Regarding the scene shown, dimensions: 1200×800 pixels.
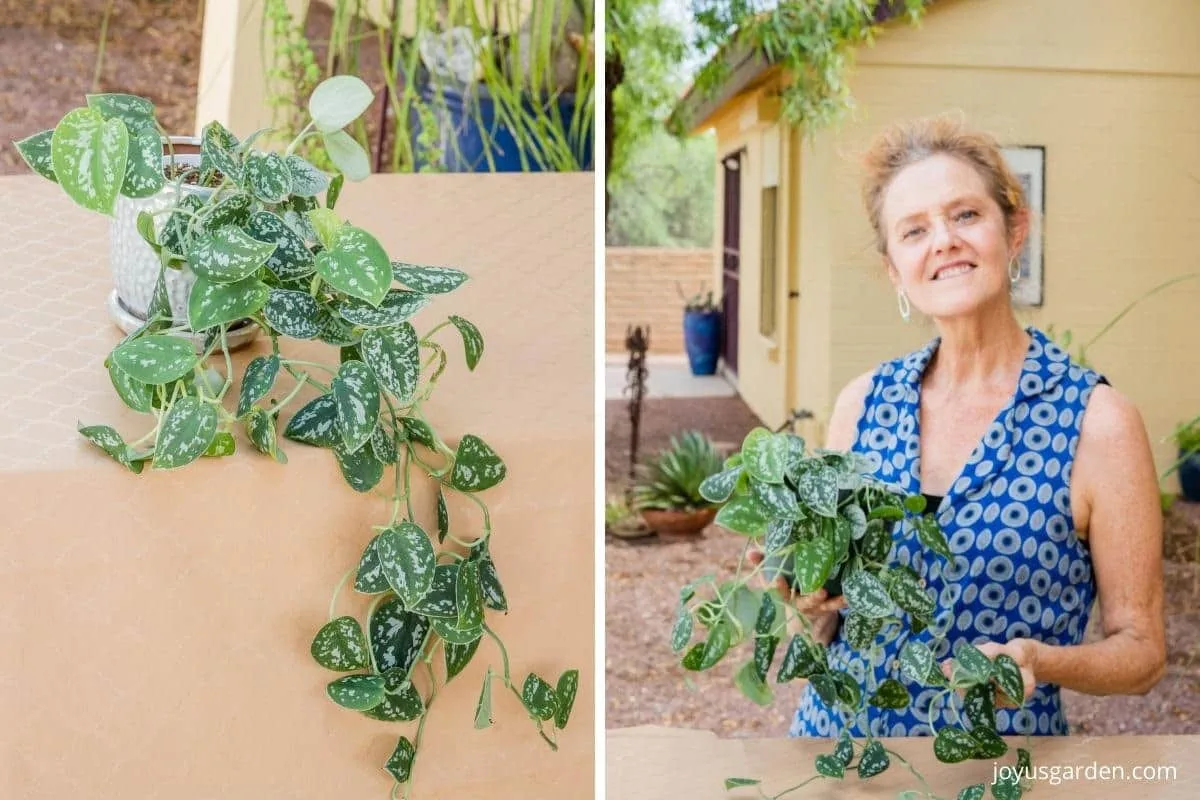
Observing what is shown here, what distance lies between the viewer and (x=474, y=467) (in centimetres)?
106

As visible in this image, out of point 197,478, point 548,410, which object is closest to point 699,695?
point 548,410

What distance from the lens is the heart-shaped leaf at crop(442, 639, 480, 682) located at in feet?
3.59

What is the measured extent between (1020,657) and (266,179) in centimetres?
94

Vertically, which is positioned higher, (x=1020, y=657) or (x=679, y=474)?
(x=679, y=474)

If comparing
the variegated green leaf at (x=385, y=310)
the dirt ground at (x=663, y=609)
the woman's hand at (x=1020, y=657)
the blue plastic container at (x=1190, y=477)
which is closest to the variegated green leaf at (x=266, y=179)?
the variegated green leaf at (x=385, y=310)

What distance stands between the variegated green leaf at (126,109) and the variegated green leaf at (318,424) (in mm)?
274

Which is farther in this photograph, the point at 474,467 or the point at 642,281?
the point at 642,281

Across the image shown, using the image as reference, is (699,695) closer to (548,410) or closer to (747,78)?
(548,410)

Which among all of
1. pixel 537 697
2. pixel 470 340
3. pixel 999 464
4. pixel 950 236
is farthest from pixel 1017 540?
pixel 470 340

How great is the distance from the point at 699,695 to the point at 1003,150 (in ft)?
2.70

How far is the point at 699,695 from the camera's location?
1557 mm

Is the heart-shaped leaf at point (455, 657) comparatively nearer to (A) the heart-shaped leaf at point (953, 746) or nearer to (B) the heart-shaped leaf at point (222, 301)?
(B) the heart-shaped leaf at point (222, 301)

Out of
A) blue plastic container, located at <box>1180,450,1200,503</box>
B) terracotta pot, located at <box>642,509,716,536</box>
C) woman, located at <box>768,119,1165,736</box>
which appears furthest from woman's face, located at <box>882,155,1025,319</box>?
terracotta pot, located at <box>642,509,716,536</box>

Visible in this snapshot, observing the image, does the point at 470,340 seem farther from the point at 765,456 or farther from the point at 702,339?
the point at 702,339
